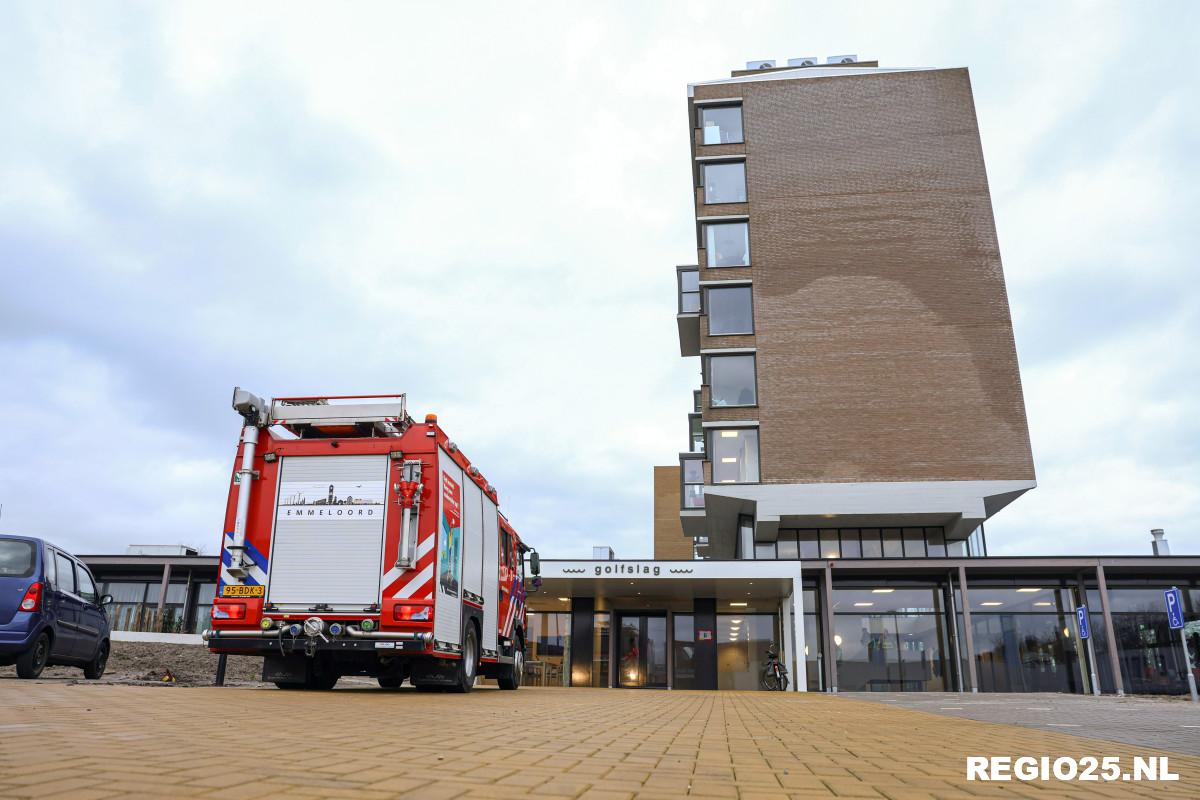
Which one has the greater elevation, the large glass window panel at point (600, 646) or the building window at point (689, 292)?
the building window at point (689, 292)

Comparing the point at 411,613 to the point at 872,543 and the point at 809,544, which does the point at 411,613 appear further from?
the point at 872,543

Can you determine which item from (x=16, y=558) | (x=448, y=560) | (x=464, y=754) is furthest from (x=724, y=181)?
(x=464, y=754)

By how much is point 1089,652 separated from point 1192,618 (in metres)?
4.25

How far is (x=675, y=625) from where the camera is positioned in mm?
29984

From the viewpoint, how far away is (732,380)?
32625mm

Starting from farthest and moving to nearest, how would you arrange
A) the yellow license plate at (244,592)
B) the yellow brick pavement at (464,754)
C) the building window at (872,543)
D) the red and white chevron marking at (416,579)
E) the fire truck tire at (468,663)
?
the building window at (872,543) → the fire truck tire at (468,663) → the yellow license plate at (244,592) → the red and white chevron marking at (416,579) → the yellow brick pavement at (464,754)

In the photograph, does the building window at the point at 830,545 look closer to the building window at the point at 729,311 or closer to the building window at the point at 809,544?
the building window at the point at 809,544

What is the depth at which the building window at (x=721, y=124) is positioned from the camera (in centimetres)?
3606

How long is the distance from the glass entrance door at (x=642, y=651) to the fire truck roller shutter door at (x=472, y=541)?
62.6ft

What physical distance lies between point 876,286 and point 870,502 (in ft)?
29.9

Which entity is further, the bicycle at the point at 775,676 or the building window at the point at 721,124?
the building window at the point at 721,124

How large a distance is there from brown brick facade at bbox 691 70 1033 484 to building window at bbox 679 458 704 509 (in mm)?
3406

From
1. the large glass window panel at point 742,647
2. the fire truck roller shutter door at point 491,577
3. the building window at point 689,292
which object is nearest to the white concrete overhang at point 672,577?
the large glass window panel at point 742,647

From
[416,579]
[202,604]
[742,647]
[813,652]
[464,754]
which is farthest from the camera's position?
[202,604]
